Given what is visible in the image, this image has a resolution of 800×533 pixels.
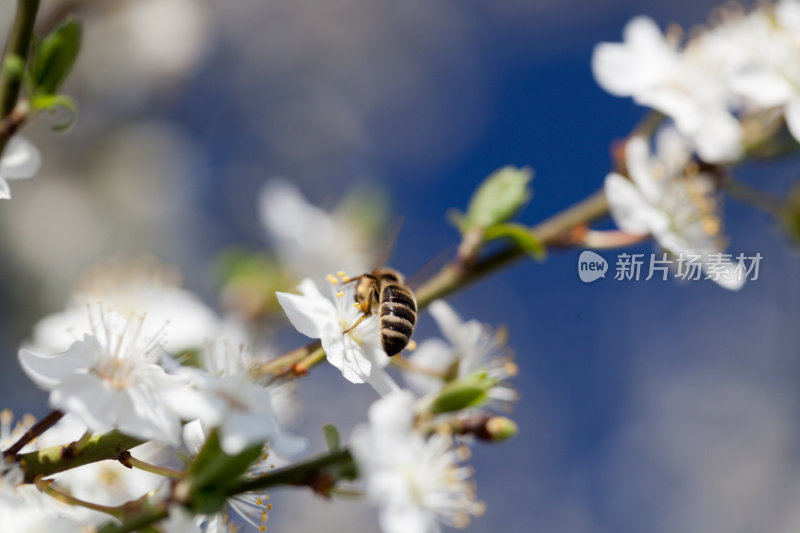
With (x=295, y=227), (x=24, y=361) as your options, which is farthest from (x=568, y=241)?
(x=295, y=227)

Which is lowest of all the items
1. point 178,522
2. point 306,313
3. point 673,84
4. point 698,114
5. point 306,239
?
point 178,522

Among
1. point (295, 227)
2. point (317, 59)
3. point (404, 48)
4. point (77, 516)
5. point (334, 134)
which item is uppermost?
point (404, 48)

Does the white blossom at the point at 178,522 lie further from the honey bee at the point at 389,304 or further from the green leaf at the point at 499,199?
the green leaf at the point at 499,199

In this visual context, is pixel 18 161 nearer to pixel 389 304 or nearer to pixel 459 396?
pixel 389 304

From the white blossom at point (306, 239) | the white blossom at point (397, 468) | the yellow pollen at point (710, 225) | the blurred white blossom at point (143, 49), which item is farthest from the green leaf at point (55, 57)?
the blurred white blossom at point (143, 49)

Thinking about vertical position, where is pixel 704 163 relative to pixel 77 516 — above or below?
above

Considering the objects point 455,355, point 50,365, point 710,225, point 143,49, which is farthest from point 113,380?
point 143,49

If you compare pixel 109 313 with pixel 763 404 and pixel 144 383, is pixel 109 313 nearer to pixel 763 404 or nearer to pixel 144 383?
pixel 144 383
